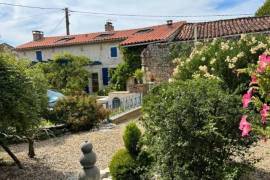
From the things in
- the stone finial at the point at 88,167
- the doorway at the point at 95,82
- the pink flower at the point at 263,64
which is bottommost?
the doorway at the point at 95,82

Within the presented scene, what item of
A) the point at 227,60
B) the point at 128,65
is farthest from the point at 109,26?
the point at 227,60

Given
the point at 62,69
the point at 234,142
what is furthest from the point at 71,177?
the point at 62,69

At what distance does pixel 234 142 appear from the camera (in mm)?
4773

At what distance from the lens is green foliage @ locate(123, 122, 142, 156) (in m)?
5.64

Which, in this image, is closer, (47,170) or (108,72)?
(47,170)

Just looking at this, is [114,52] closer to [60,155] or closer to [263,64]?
[60,155]

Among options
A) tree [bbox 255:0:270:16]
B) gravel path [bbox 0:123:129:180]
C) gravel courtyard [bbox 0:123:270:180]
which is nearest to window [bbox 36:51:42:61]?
tree [bbox 255:0:270:16]

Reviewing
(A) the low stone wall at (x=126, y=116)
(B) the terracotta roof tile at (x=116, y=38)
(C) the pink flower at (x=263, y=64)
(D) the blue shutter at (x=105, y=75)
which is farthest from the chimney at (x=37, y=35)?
(C) the pink flower at (x=263, y=64)

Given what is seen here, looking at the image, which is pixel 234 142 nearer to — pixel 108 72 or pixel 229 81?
pixel 229 81

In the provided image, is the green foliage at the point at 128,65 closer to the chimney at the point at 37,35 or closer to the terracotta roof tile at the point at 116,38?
the terracotta roof tile at the point at 116,38

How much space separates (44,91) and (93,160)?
8302 millimetres

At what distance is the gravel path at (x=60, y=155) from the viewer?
23.3 ft

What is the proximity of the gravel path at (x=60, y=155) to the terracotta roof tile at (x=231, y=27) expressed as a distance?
11187mm

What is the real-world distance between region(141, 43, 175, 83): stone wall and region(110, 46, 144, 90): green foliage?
6.59m
